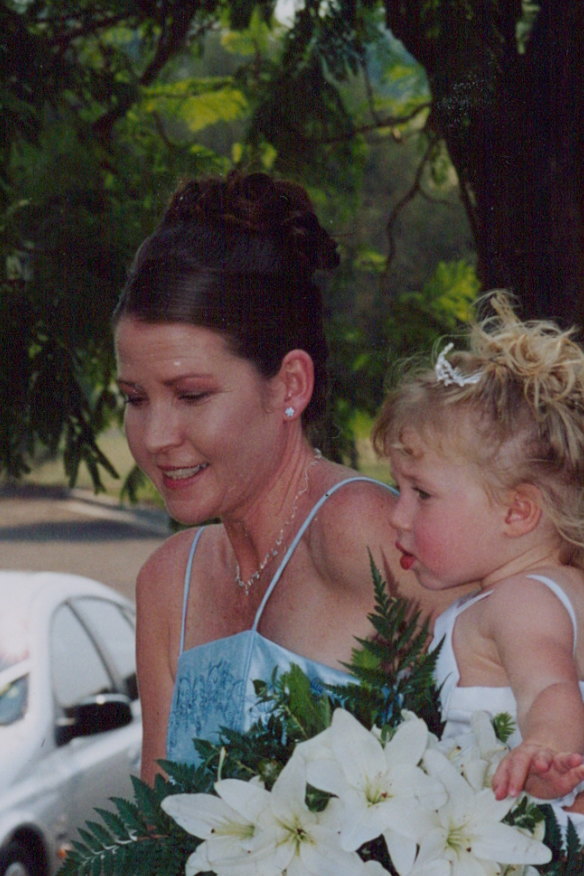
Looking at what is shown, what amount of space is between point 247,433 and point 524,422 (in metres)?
0.46

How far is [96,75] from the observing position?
468 cm

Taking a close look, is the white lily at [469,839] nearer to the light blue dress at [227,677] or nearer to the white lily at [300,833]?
the white lily at [300,833]

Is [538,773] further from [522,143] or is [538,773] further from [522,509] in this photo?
[522,143]

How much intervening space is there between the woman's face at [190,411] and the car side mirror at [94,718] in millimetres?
2940

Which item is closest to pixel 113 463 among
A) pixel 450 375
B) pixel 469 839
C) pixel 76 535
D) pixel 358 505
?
pixel 358 505

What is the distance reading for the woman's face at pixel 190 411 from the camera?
2.16 m

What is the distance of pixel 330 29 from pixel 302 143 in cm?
66

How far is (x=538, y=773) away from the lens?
161 cm

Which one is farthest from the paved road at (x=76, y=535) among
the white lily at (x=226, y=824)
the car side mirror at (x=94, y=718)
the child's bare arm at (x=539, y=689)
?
the white lily at (x=226, y=824)

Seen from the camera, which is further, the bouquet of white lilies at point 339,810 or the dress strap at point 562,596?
the dress strap at point 562,596

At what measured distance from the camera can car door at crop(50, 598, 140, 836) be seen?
4934mm

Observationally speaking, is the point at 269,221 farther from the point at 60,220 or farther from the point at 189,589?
the point at 60,220

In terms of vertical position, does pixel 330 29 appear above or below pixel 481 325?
above

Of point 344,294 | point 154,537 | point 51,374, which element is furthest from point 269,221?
point 154,537
